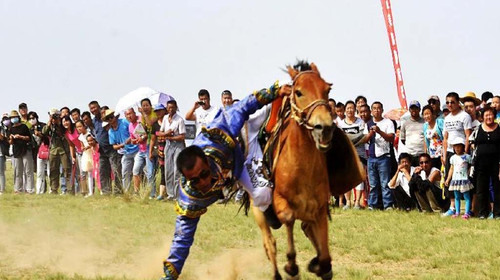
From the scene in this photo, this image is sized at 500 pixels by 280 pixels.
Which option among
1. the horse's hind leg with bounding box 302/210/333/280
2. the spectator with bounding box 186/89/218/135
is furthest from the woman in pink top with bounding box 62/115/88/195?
the horse's hind leg with bounding box 302/210/333/280

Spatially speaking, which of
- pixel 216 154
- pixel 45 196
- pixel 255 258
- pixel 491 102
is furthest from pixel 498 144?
pixel 45 196

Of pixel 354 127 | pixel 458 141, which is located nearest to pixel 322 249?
pixel 458 141

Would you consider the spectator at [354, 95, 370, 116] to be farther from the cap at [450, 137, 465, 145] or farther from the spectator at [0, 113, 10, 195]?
the spectator at [0, 113, 10, 195]

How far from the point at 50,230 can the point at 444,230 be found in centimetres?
579

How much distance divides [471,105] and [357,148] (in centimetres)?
214

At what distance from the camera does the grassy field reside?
8242 mm

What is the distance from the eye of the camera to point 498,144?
11.4m

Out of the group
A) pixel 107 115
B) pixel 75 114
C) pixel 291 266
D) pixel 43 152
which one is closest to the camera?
pixel 291 266

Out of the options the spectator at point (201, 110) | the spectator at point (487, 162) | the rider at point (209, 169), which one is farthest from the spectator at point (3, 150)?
the rider at point (209, 169)

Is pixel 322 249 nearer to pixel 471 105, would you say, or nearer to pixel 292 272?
pixel 292 272

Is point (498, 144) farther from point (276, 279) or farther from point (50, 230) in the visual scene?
point (50, 230)

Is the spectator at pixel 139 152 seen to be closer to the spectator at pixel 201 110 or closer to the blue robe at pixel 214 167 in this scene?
the spectator at pixel 201 110

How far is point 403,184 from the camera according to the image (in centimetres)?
1288

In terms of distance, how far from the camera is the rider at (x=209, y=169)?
619 centimetres
